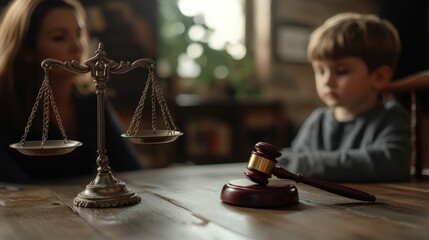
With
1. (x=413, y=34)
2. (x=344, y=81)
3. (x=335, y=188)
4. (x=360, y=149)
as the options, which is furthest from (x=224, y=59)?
(x=335, y=188)

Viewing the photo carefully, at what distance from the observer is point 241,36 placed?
4.89 meters

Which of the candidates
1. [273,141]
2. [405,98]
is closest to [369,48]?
[405,98]

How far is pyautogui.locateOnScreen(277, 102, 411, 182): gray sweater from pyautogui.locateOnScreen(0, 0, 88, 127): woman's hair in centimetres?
83

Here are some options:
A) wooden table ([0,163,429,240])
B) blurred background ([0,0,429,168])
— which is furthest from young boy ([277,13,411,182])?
blurred background ([0,0,429,168])

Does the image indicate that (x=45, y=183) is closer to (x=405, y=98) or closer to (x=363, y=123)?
(x=363, y=123)

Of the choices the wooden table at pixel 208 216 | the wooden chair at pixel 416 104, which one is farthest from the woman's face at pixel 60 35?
the wooden chair at pixel 416 104

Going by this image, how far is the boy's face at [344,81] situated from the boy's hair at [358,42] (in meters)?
0.02

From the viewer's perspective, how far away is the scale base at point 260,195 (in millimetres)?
915

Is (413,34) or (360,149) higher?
(413,34)

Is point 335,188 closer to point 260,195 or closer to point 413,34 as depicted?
point 260,195

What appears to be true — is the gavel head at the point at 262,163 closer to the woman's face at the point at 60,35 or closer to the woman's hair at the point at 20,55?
the woman's face at the point at 60,35

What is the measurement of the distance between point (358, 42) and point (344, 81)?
0.12m

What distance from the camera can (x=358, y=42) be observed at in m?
1.42

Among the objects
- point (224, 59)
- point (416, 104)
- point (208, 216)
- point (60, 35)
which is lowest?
point (208, 216)
